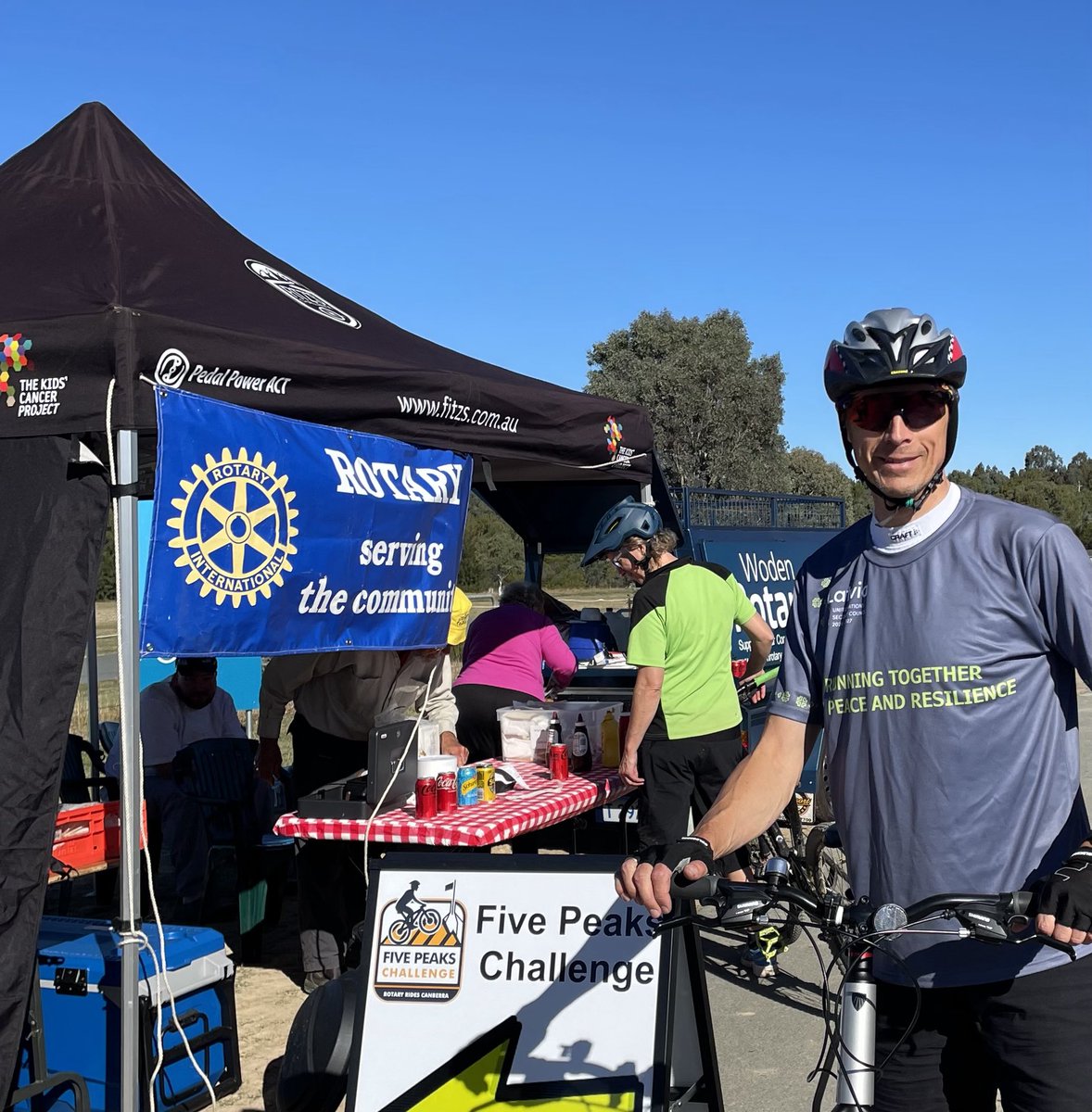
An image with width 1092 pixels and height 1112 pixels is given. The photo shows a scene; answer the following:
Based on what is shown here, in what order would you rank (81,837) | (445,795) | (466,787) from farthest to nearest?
(466,787) → (445,795) → (81,837)

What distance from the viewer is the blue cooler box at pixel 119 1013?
14.0 ft

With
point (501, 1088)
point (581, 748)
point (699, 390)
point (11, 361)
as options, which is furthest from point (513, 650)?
point (699, 390)

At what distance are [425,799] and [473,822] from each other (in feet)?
0.89

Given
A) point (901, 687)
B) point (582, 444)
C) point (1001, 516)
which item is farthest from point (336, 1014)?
point (582, 444)

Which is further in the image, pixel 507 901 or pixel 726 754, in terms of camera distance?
pixel 726 754

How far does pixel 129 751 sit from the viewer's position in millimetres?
4059

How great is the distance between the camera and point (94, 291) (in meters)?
4.11

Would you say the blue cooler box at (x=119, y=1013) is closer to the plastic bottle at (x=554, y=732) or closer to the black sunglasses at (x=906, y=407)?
the plastic bottle at (x=554, y=732)

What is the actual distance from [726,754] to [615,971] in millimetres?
2659

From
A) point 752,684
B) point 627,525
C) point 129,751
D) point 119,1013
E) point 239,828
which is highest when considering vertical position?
point 627,525

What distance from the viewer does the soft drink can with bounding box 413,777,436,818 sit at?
543cm

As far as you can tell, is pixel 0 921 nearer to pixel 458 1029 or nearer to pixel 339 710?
pixel 458 1029

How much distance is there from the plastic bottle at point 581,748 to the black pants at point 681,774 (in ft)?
2.03

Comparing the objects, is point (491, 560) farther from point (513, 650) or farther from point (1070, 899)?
point (1070, 899)
